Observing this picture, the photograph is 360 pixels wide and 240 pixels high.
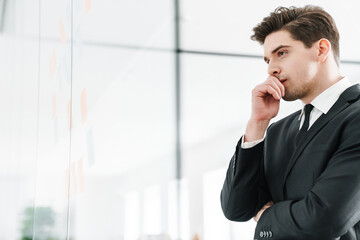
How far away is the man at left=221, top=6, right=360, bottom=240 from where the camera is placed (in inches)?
26.6

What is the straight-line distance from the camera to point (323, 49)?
807 mm

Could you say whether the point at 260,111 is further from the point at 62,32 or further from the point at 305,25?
the point at 62,32

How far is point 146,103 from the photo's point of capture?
11.1 feet

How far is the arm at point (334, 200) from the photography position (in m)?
0.67

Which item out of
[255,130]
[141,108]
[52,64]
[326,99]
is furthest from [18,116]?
[141,108]

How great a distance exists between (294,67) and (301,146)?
14 centimetres

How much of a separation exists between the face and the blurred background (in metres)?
0.47

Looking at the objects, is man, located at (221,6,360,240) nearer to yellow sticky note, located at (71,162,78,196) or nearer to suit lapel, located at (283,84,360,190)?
suit lapel, located at (283,84,360,190)

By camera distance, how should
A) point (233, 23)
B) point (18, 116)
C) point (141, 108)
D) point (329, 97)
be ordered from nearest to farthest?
point (329, 97) < point (18, 116) < point (233, 23) < point (141, 108)

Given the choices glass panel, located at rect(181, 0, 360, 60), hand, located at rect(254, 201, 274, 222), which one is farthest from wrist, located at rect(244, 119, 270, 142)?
glass panel, located at rect(181, 0, 360, 60)

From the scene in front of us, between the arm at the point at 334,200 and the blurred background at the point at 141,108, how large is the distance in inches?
23.6

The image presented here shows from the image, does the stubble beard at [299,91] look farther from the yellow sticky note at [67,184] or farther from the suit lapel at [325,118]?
the yellow sticky note at [67,184]

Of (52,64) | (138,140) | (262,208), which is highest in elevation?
(138,140)

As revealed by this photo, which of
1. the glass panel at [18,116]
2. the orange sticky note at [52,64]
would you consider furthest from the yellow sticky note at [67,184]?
the glass panel at [18,116]
